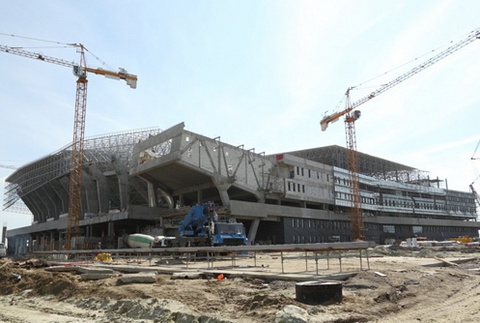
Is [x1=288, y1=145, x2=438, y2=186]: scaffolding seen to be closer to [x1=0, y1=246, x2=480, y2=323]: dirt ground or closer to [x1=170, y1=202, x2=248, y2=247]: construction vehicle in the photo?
[x1=170, y1=202, x2=248, y2=247]: construction vehicle

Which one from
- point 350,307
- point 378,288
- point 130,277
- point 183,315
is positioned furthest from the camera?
point 130,277

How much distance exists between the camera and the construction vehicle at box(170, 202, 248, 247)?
3234 cm

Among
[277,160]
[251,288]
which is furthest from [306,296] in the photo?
[277,160]

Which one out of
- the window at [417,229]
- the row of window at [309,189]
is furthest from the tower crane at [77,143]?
the window at [417,229]

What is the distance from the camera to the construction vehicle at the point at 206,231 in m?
32.3

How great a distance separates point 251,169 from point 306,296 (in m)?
50.1

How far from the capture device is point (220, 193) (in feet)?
178

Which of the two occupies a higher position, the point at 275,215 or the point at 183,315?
the point at 275,215

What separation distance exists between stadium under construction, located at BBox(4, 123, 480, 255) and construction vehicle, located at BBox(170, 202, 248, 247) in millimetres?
17343

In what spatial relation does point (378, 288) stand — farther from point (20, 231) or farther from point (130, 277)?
point (20, 231)

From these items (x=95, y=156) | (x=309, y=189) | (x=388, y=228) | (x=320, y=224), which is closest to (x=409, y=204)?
(x=388, y=228)

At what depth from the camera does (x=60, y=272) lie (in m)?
18.7

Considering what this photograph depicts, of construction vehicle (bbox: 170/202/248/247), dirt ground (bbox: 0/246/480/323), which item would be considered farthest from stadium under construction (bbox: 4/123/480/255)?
dirt ground (bbox: 0/246/480/323)

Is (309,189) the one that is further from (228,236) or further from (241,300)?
(241,300)
